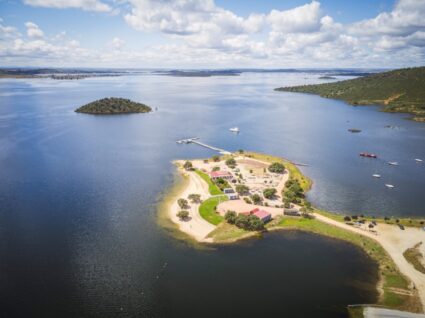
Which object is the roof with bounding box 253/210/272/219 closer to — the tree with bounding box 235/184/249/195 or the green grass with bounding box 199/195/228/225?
the green grass with bounding box 199/195/228/225

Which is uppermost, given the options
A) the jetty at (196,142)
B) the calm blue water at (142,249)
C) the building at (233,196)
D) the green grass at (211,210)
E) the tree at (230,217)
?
the tree at (230,217)

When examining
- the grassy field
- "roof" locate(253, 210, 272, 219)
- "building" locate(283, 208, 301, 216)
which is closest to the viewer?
the grassy field

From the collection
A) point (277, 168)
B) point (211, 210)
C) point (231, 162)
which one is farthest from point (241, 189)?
point (231, 162)

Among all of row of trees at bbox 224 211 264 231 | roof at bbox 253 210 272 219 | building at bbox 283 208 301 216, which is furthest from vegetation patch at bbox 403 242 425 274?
row of trees at bbox 224 211 264 231

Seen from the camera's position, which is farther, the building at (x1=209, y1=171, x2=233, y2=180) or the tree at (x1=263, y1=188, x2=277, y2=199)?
the building at (x1=209, y1=171, x2=233, y2=180)

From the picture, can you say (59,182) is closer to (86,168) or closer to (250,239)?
(86,168)

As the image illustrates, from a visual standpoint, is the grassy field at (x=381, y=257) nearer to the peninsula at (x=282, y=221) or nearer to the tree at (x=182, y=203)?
the peninsula at (x=282, y=221)

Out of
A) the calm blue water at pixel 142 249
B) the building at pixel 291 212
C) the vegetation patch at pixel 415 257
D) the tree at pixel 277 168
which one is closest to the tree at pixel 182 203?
the calm blue water at pixel 142 249
